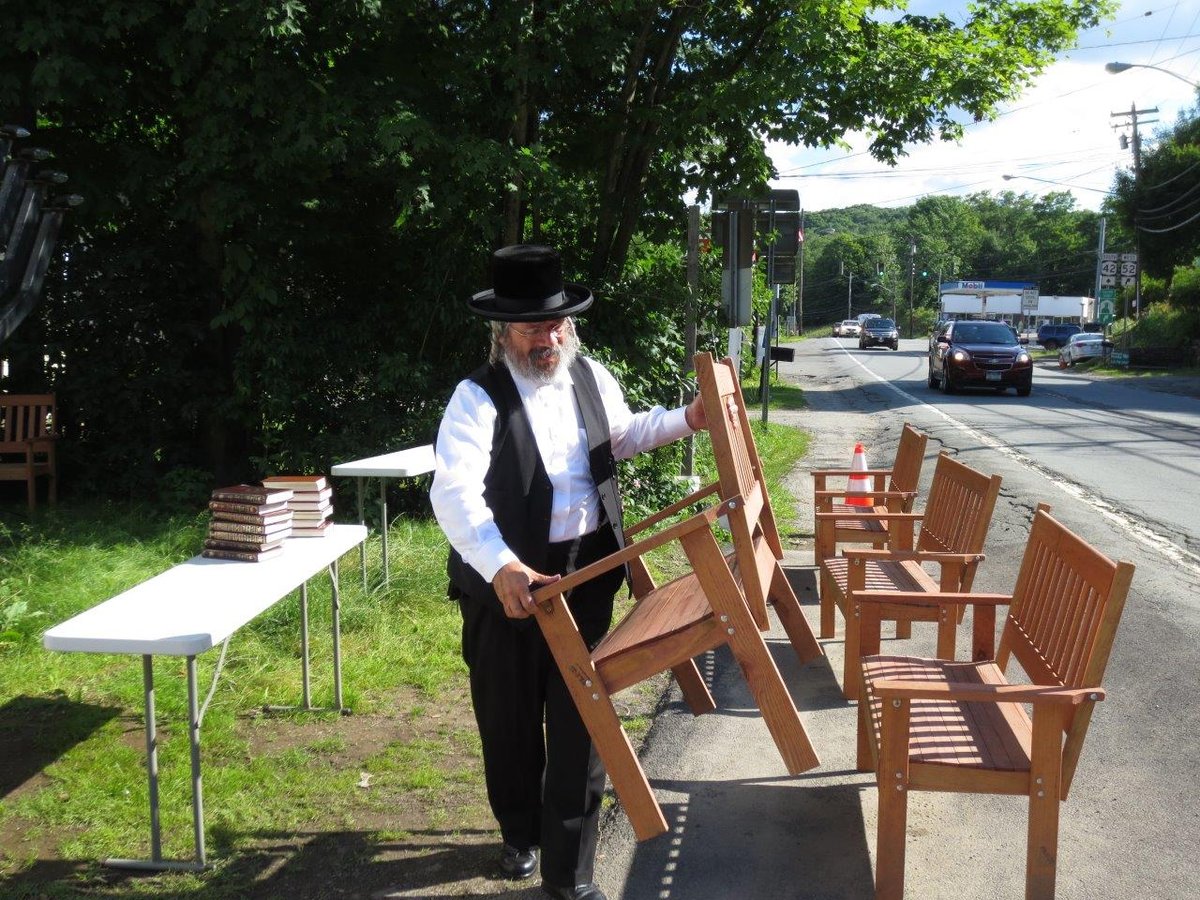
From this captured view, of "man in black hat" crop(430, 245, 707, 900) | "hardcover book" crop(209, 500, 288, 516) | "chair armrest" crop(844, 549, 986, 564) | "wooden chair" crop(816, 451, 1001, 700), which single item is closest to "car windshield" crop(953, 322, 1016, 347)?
"wooden chair" crop(816, 451, 1001, 700)

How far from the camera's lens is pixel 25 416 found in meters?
10.6

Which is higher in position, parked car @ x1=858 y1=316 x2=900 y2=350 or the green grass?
parked car @ x1=858 y1=316 x2=900 y2=350

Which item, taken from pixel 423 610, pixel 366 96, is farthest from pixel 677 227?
pixel 423 610

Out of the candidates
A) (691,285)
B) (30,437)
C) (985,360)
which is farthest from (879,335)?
(30,437)

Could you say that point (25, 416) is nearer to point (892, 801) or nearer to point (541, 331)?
point (541, 331)

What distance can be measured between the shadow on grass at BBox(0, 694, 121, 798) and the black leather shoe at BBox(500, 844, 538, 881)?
201 centimetres

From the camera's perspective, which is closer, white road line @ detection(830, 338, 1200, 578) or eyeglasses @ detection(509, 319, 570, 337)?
eyeglasses @ detection(509, 319, 570, 337)

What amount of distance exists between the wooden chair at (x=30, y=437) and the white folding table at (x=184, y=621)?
6.74 metres

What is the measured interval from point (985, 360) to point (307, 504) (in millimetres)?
22090

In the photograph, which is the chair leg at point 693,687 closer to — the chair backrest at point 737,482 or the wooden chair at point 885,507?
the chair backrest at point 737,482

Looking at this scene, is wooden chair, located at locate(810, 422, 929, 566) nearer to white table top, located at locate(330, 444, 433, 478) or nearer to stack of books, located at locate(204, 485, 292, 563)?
white table top, located at locate(330, 444, 433, 478)

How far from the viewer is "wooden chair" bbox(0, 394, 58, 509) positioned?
33.1 ft

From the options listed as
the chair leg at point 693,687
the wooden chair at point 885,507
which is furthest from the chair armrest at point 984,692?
the wooden chair at point 885,507

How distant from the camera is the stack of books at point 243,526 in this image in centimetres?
438
